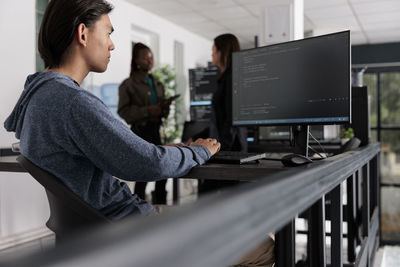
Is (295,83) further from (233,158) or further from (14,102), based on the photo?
(14,102)

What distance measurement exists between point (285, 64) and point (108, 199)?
0.82m

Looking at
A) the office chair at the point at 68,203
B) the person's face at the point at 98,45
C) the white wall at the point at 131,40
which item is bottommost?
the office chair at the point at 68,203

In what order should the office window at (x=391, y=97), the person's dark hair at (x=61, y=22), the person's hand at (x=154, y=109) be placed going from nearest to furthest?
the person's dark hair at (x=61, y=22)
the person's hand at (x=154, y=109)
the office window at (x=391, y=97)

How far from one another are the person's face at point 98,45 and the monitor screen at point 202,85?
357 centimetres

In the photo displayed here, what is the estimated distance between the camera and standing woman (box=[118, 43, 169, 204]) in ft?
10.0

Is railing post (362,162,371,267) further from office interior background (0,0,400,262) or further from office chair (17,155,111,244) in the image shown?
office chair (17,155,111,244)

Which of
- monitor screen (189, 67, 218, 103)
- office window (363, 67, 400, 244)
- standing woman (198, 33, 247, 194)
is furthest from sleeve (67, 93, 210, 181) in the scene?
office window (363, 67, 400, 244)

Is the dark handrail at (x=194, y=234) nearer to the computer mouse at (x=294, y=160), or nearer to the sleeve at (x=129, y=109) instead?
the computer mouse at (x=294, y=160)

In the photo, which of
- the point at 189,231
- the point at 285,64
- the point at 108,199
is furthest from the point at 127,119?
the point at 189,231

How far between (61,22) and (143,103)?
2.25 metres

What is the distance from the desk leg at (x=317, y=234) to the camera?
3.10ft

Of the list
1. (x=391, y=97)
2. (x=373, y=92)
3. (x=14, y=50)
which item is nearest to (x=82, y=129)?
(x=14, y=50)

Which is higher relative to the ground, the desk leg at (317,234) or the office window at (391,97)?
the office window at (391,97)

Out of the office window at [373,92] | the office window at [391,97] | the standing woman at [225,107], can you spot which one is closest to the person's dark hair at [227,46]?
the standing woman at [225,107]
